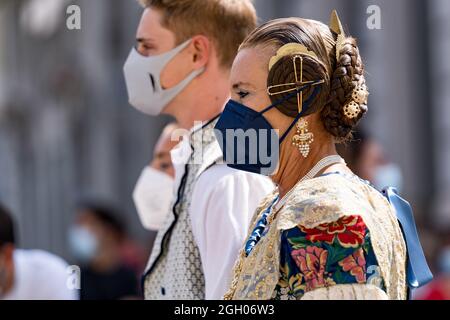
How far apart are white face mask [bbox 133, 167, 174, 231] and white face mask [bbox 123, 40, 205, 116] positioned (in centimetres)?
79

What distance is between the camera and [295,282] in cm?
369

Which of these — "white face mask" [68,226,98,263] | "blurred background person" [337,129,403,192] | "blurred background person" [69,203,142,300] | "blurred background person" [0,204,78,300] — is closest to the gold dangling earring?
"blurred background person" [337,129,403,192]

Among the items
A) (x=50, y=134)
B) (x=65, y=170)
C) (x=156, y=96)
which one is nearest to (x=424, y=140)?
(x=156, y=96)

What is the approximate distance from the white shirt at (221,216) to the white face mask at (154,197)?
3.82ft

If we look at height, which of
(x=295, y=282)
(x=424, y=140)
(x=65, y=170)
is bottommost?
(x=65, y=170)

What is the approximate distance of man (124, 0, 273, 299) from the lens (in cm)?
461

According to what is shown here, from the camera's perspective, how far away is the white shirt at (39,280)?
705 centimetres

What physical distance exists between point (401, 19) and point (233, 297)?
11.5 m

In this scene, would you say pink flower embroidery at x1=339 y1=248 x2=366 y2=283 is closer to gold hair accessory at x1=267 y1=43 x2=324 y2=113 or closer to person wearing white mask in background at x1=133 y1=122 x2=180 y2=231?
gold hair accessory at x1=267 y1=43 x2=324 y2=113

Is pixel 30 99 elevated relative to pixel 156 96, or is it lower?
lower

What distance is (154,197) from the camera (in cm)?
596
